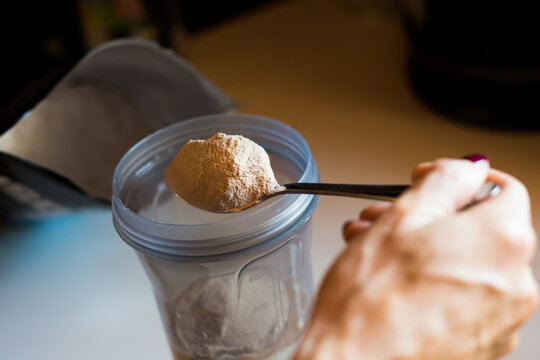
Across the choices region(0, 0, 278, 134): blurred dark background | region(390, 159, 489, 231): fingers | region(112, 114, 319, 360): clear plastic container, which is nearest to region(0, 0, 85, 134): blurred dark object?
region(0, 0, 278, 134): blurred dark background

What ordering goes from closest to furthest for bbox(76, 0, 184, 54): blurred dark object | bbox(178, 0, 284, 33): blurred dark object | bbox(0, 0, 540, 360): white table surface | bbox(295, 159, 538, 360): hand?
bbox(295, 159, 538, 360): hand, bbox(0, 0, 540, 360): white table surface, bbox(76, 0, 184, 54): blurred dark object, bbox(178, 0, 284, 33): blurred dark object

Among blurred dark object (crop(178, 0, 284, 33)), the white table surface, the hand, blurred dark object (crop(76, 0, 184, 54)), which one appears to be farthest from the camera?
blurred dark object (crop(178, 0, 284, 33))

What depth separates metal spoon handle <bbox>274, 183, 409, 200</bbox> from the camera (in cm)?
34

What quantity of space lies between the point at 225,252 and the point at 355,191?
103 millimetres

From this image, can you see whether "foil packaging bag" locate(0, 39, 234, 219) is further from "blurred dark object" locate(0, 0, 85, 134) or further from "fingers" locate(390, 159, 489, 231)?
"fingers" locate(390, 159, 489, 231)

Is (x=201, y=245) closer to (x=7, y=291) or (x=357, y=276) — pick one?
(x=357, y=276)

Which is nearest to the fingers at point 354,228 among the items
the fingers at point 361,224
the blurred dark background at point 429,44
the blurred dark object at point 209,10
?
the fingers at point 361,224

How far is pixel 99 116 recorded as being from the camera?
661mm

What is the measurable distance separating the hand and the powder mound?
0.44ft

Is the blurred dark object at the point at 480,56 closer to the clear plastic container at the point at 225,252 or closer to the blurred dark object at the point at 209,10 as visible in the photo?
the clear plastic container at the point at 225,252

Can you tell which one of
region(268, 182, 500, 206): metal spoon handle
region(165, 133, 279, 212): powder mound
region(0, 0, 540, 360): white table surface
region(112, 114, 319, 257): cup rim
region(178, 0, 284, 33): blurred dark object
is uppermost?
region(268, 182, 500, 206): metal spoon handle

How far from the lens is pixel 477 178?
319 mm

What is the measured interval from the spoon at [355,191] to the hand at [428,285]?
0.02m

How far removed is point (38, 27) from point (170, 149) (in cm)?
57
